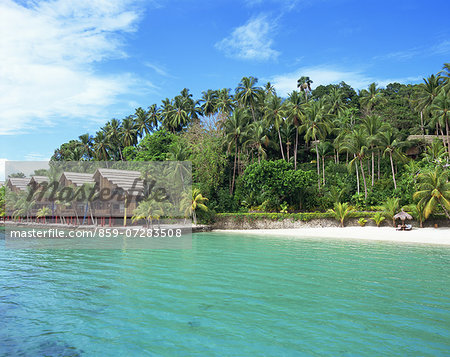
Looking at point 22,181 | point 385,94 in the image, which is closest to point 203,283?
point 22,181

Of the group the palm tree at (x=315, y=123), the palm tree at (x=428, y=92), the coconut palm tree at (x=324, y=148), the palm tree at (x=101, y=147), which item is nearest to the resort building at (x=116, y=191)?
the palm tree at (x=315, y=123)

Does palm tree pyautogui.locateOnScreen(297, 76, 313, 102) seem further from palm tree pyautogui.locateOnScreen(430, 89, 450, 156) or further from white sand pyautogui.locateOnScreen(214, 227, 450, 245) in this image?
white sand pyautogui.locateOnScreen(214, 227, 450, 245)

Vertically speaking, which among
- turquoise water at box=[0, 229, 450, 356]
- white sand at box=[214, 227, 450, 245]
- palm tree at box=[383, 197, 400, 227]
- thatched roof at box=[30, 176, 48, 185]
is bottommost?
white sand at box=[214, 227, 450, 245]

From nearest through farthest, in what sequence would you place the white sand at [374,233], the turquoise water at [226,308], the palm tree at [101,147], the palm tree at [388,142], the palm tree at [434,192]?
the turquoise water at [226,308] < the white sand at [374,233] < the palm tree at [434,192] < the palm tree at [388,142] < the palm tree at [101,147]

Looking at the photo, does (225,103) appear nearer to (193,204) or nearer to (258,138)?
(258,138)

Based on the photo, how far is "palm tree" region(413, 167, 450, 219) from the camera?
2481cm

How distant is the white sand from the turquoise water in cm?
956

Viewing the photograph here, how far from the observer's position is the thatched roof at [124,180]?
32031 mm

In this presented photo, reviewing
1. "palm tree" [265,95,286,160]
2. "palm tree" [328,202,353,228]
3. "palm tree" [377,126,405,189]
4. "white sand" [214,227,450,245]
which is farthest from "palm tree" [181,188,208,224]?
"palm tree" [377,126,405,189]

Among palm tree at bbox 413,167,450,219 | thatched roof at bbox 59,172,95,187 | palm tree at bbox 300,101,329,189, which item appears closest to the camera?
palm tree at bbox 413,167,450,219

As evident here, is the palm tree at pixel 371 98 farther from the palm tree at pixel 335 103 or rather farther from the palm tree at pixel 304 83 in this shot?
the palm tree at pixel 304 83

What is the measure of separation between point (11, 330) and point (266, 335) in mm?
5154

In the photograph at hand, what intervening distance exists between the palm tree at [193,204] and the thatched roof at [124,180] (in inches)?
185

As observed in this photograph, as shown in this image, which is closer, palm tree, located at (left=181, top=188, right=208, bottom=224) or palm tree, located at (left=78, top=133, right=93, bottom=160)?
palm tree, located at (left=181, top=188, right=208, bottom=224)
